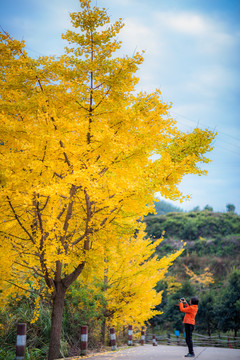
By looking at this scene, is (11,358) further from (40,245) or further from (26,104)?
(26,104)

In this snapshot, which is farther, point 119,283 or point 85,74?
point 119,283

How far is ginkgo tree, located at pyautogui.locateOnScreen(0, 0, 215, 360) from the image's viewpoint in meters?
5.26

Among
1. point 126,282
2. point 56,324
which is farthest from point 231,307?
point 56,324

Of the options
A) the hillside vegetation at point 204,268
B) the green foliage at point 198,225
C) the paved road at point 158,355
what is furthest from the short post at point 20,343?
the green foliage at point 198,225

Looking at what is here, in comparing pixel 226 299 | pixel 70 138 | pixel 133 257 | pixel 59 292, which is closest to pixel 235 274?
pixel 226 299

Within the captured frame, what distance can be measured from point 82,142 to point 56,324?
12.5 ft

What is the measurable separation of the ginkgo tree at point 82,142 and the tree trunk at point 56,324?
19mm

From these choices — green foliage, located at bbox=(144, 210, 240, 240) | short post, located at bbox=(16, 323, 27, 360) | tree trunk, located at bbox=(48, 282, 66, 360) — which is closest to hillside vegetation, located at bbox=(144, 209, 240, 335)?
green foliage, located at bbox=(144, 210, 240, 240)

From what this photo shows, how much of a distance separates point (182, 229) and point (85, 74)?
44.4 meters

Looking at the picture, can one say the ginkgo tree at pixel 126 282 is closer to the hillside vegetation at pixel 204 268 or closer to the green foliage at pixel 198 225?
the hillside vegetation at pixel 204 268

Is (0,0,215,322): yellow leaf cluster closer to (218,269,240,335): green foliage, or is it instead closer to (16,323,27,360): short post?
(16,323,27,360): short post

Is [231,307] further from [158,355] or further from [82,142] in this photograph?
[82,142]

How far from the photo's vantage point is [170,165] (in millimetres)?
5543

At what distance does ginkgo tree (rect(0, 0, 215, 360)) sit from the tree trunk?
0.06 feet
